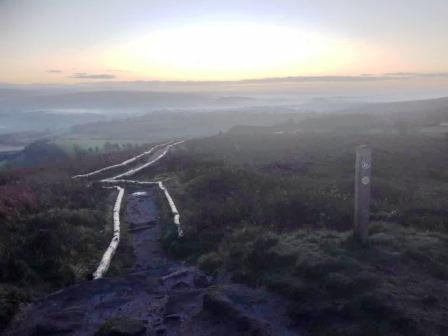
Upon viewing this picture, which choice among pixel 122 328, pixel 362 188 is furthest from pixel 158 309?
pixel 362 188

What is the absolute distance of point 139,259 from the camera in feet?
41.5

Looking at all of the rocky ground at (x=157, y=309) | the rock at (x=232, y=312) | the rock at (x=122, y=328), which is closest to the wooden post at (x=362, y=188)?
the rocky ground at (x=157, y=309)

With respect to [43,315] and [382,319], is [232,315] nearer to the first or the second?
[382,319]

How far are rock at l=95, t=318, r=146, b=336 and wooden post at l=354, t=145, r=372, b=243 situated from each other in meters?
5.48

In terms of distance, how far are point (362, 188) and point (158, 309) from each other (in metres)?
5.22

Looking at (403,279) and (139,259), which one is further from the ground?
(403,279)

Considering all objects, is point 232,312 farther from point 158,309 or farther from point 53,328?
point 53,328

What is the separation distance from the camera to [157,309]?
9.03 m

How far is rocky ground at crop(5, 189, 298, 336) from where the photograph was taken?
8078 mm

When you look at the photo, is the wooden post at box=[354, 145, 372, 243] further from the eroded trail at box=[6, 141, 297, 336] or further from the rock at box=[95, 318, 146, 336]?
the rock at box=[95, 318, 146, 336]

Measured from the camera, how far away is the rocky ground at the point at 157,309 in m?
8.08

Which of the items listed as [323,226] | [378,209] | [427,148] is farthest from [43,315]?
Answer: [427,148]

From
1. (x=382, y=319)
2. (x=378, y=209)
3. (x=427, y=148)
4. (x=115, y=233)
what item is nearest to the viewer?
(x=382, y=319)

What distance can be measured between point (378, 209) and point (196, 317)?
10476 millimetres
